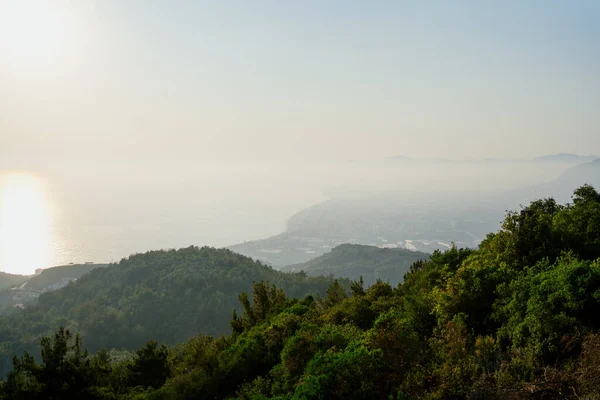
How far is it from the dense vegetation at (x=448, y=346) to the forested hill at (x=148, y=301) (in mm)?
61769

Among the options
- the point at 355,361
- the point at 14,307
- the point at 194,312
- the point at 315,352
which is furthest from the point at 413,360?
the point at 14,307

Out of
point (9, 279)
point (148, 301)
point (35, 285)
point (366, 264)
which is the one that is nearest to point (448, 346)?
point (148, 301)

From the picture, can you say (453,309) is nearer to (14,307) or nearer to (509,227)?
(509,227)

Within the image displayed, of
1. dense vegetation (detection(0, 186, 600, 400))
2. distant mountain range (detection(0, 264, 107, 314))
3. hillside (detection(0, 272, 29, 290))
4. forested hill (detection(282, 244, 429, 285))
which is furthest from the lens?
hillside (detection(0, 272, 29, 290))

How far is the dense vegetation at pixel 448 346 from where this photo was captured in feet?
26.0

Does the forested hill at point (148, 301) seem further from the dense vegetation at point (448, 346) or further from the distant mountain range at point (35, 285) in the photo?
the dense vegetation at point (448, 346)

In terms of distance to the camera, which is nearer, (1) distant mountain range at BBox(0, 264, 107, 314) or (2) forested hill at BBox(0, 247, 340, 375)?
(2) forested hill at BBox(0, 247, 340, 375)

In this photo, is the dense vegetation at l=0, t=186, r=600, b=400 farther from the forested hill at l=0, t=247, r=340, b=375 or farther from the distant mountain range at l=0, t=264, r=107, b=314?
the distant mountain range at l=0, t=264, r=107, b=314

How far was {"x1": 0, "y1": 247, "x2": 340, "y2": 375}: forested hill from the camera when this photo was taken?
81688 millimetres

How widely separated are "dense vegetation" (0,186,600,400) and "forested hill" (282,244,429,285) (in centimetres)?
12872

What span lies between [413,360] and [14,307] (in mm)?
141069

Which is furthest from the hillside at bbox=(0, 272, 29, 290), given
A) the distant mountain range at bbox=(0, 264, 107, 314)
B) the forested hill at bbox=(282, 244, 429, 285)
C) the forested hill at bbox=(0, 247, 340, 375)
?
the forested hill at bbox=(282, 244, 429, 285)

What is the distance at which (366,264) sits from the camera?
15538cm

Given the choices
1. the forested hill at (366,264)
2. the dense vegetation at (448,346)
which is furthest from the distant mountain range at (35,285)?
the dense vegetation at (448,346)
